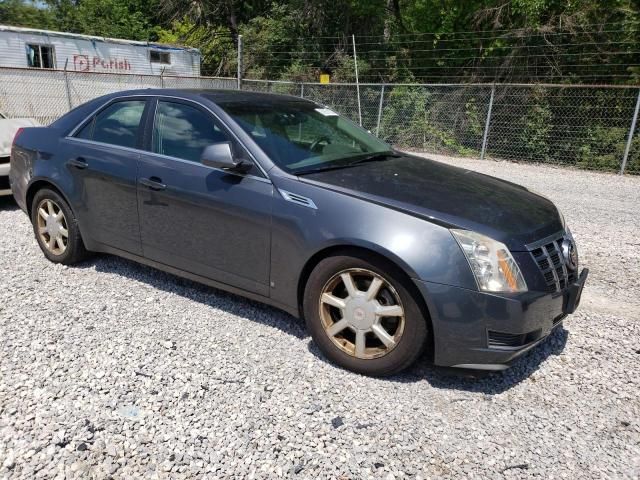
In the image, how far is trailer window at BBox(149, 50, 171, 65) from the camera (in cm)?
2343

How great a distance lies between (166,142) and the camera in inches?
154

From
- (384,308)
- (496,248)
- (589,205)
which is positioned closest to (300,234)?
(384,308)

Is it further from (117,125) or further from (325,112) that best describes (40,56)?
(325,112)

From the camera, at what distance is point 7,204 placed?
279 inches

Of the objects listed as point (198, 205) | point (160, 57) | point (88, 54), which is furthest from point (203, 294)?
point (160, 57)

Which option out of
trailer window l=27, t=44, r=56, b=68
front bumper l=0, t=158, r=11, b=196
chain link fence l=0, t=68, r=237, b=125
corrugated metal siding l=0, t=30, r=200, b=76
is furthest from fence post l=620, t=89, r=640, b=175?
trailer window l=27, t=44, r=56, b=68

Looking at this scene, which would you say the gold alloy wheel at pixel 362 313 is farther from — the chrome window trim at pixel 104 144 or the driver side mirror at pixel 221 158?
the chrome window trim at pixel 104 144

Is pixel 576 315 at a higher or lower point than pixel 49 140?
lower

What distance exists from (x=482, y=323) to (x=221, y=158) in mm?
1858

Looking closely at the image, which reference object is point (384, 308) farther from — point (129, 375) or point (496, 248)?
point (129, 375)

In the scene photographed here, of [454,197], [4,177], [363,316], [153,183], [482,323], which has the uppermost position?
[454,197]

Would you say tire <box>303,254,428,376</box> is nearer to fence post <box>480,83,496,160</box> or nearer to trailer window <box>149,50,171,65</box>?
fence post <box>480,83,496,160</box>

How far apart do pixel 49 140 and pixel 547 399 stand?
4.42m

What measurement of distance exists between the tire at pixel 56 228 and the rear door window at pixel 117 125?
658 millimetres
